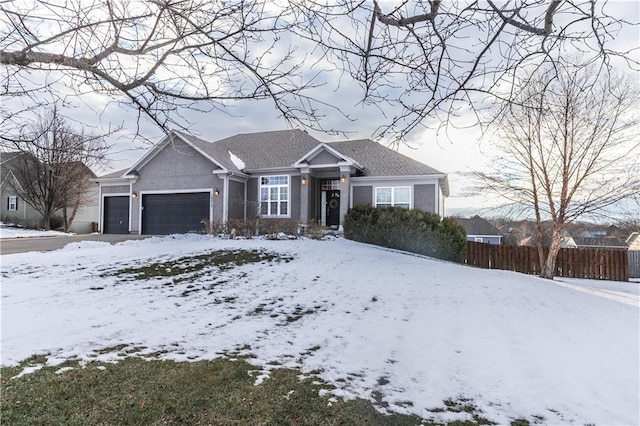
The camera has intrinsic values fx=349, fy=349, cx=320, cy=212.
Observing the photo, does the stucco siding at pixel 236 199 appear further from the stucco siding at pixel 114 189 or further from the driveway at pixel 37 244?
the stucco siding at pixel 114 189

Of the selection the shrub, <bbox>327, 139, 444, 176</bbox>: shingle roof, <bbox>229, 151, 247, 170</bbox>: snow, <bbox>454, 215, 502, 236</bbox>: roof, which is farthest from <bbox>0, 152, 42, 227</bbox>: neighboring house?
<bbox>454, 215, 502, 236</bbox>: roof

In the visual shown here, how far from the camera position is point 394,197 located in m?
16.5

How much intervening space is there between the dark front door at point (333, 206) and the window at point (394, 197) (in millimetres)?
2493

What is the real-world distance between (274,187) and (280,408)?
614 inches

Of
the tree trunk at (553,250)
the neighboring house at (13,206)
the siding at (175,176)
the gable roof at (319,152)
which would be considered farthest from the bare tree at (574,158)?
the neighboring house at (13,206)

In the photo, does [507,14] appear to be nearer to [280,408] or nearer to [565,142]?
[280,408]

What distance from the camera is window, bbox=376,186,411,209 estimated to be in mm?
16297

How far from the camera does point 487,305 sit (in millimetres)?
6383

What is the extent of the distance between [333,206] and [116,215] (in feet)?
40.9

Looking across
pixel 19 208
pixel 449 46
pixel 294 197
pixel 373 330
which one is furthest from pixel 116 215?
pixel 449 46

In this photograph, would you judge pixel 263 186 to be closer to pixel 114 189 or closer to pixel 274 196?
pixel 274 196

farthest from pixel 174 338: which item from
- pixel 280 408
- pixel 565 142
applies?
pixel 565 142

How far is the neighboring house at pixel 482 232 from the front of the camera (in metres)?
37.5

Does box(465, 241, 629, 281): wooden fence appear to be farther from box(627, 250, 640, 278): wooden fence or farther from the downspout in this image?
the downspout
